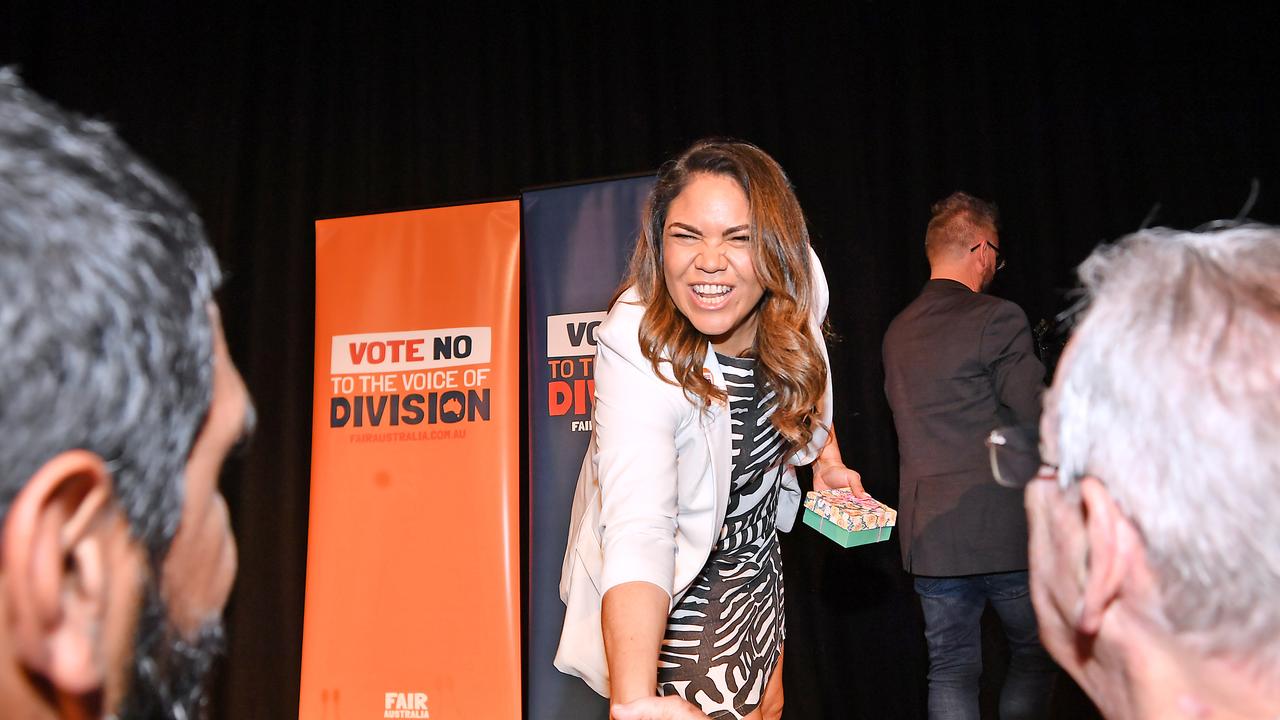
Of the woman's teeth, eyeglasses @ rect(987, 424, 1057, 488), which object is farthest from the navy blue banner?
eyeglasses @ rect(987, 424, 1057, 488)

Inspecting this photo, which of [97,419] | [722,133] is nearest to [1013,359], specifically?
[722,133]

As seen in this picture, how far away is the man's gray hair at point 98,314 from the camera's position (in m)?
0.50

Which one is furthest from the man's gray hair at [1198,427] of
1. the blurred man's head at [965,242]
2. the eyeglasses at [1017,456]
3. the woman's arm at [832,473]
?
the blurred man's head at [965,242]

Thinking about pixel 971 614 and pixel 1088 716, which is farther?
pixel 1088 716

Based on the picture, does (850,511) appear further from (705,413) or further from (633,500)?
(633,500)

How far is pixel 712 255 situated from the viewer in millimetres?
1833

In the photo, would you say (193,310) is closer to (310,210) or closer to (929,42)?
(929,42)

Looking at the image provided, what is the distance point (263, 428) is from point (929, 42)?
3.62m

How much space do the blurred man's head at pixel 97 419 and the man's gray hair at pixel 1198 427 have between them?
28.6 inches

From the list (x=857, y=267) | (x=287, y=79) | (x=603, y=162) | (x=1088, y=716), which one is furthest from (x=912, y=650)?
(x=287, y=79)

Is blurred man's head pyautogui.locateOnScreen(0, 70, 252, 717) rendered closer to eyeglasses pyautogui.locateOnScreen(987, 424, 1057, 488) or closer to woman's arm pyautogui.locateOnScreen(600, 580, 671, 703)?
eyeglasses pyautogui.locateOnScreen(987, 424, 1057, 488)

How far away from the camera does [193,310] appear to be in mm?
622

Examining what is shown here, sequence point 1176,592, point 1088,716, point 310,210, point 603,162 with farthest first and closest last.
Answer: point 310,210 < point 603,162 < point 1088,716 < point 1176,592

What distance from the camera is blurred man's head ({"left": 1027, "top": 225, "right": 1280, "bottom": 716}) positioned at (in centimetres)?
71
